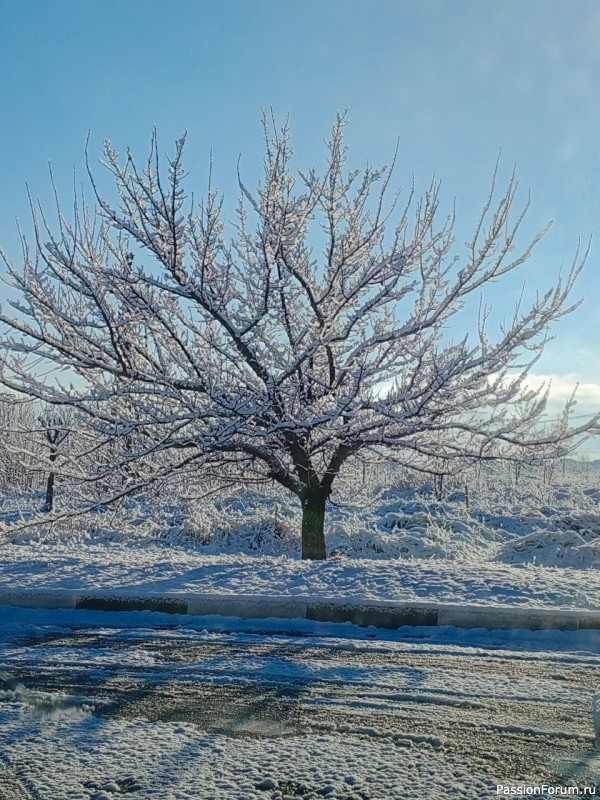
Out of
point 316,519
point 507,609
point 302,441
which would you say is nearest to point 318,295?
point 302,441

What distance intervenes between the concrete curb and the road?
0.54 feet

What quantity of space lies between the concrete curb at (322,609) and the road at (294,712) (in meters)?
0.16

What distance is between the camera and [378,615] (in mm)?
5707

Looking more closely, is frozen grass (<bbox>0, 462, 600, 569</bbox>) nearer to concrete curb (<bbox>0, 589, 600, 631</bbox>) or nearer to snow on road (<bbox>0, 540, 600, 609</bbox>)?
snow on road (<bbox>0, 540, 600, 609</bbox>)

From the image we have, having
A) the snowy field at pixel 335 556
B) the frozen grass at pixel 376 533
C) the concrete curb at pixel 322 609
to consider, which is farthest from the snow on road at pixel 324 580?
the frozen grass at pixel 376 533

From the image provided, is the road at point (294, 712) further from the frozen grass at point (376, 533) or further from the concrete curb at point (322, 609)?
the frozen grass at point (376, 533)

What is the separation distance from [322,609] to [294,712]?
89.2 inches

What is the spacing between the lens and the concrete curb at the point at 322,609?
5375 mm

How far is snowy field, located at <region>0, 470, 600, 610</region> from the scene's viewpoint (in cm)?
627

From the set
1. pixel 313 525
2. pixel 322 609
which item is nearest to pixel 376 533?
pixel 313 525

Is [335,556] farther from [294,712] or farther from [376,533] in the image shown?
[294,712]

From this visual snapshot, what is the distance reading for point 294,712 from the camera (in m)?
3.60

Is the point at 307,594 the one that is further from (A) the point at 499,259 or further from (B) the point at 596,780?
(A) the point at 499,259

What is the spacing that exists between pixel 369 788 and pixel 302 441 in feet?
20.3
